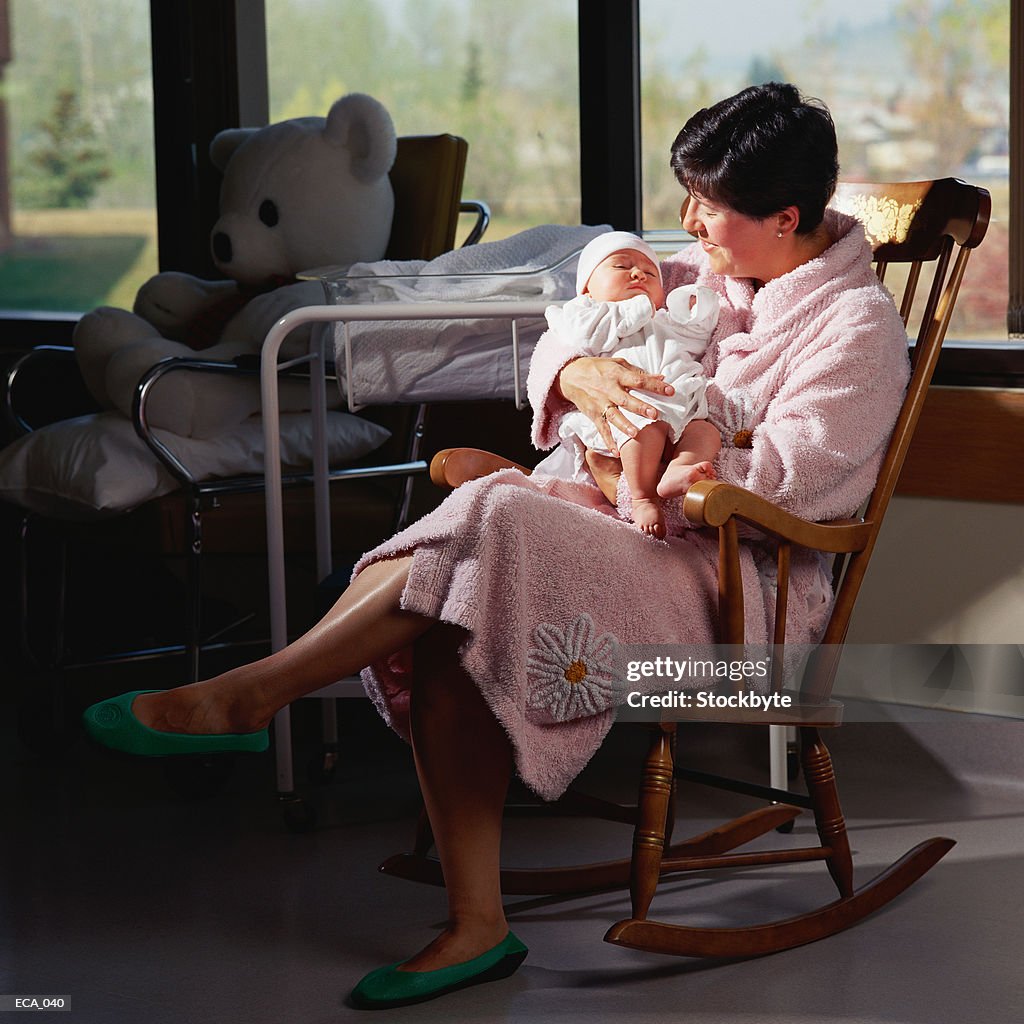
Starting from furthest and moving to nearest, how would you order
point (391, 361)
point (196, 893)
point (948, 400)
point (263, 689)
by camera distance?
point (948, 400)
point (391, 361)
point (196, 893)
point (263, 689)

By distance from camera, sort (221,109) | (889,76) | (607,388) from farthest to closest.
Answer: (221,109), (889,76), (607,388)

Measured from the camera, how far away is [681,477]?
1.74 meters

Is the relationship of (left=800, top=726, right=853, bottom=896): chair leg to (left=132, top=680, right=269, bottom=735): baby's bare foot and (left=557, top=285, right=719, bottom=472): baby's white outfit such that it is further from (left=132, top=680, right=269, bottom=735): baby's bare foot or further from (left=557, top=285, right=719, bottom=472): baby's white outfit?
(left=132, top=680, right=269, bottom=735): baby's bare foot

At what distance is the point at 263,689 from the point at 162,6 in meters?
2.43

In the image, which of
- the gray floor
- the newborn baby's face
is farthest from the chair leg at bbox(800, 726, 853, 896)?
the newborn baby's face

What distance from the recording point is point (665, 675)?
1.76m

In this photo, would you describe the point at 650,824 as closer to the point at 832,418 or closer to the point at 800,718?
the point at 800,718

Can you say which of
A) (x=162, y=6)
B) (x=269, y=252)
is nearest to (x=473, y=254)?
(x=269, y=252)

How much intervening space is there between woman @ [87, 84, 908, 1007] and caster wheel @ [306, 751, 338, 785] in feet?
2.40

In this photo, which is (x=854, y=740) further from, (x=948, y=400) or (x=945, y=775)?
(x=948, y=400)

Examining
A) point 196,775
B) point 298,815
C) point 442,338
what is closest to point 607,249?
point 442,338

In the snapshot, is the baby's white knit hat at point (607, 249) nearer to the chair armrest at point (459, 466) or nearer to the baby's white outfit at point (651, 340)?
the baby's white outfit at point (651, 340)

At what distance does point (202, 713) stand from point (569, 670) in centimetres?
44

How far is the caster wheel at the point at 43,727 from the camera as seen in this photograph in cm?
274
